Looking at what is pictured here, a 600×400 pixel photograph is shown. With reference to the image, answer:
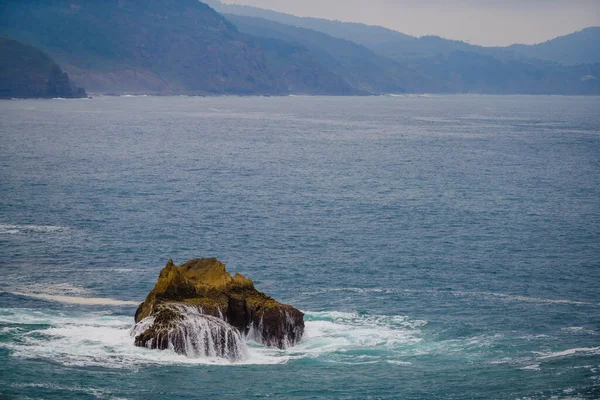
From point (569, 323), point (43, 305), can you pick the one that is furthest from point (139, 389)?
point (569, 323)

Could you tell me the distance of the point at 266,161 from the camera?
509 feet

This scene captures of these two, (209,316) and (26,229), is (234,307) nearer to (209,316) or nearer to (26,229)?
(209,316)

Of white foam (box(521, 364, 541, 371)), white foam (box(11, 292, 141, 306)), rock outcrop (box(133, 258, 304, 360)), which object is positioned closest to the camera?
white foam (box(521, 364, 541, 371))

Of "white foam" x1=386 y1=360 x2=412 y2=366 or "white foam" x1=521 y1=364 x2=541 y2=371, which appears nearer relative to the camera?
"white foam" x1=521 y1=364 x2=541 y2=371

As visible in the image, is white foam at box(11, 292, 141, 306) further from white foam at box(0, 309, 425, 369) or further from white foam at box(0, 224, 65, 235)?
white foam at box(0, 224, 65, 235)

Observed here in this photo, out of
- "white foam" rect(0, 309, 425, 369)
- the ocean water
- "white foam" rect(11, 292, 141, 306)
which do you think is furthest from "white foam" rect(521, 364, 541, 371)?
"white foam" rect(11, 292, 141, 306)

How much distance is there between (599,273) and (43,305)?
42670 mm

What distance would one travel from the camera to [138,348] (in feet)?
173

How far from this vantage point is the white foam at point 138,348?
51344mm

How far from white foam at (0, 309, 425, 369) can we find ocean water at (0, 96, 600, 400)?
0.57ft

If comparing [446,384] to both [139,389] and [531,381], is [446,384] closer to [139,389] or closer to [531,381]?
[531,381]

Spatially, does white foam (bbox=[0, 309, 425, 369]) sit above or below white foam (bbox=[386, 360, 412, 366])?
above

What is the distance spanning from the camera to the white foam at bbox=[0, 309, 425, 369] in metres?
51.3

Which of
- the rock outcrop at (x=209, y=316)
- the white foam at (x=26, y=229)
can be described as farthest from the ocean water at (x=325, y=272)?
the rock outcrop at (x=209, y=316)
